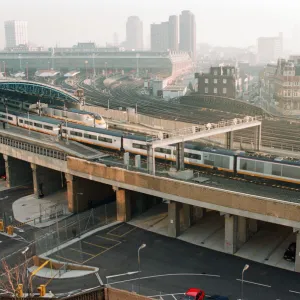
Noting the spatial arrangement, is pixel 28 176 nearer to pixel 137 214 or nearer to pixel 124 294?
pixel 137 214

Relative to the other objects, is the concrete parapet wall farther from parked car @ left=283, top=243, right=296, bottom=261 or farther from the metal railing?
the metal railing

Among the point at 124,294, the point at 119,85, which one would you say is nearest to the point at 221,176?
the point at 124,294

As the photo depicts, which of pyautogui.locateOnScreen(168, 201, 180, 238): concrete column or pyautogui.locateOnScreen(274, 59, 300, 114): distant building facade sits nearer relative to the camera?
pyautogui.locateOnScreen(168, 201, 180, 238): concrete column

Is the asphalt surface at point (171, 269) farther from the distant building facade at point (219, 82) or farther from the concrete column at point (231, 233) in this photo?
the distant building facade at point (219, 82)

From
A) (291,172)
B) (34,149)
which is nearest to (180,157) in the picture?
(291,172)

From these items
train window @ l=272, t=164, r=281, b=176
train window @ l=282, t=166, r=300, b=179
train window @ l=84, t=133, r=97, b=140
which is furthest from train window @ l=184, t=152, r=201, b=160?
train window @ l=84, t=133, r=97, b=140

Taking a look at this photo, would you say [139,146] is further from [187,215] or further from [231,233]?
[231,233]
